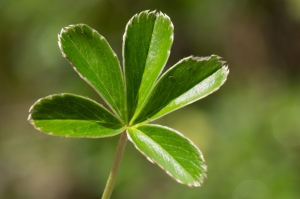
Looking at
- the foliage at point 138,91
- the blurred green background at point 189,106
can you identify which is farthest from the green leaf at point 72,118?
the blurred green background at point 189,106

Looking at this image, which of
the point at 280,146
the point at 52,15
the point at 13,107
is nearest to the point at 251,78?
the point at 280,146

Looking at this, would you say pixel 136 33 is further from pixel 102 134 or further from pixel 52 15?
pixel 52 15

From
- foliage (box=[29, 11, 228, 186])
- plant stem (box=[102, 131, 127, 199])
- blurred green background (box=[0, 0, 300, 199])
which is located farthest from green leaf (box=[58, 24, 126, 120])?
blurred green background (box=[0, 0, 300, 199])

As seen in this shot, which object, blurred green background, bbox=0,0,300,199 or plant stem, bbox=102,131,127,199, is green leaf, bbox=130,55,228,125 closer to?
plant stem, bbox=102,131,127,199

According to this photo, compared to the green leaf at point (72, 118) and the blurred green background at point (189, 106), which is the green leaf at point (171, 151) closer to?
the green leaf at point (72, 118)

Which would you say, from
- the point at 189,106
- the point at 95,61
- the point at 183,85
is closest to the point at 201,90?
the point at 183,85

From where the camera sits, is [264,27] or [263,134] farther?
[264,27]
